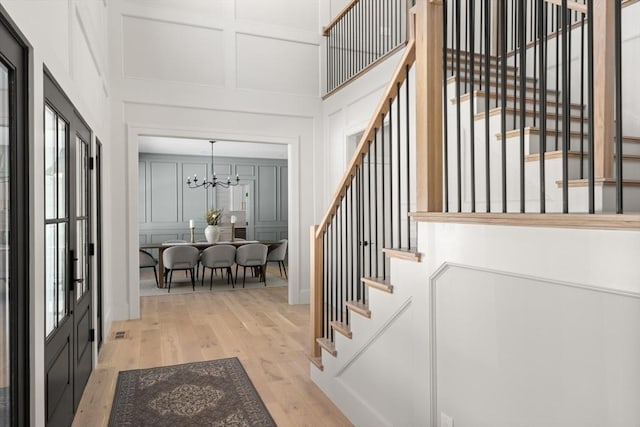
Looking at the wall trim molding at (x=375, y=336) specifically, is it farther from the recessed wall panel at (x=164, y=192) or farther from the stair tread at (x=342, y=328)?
the recessed wall panel at (x=164, y=192)

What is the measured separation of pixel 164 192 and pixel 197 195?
786 millimetres

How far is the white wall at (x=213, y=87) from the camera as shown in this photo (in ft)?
17.1

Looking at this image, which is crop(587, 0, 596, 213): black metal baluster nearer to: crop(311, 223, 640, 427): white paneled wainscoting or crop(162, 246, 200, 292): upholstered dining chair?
crop(311, 223, 640, 427): white paneled wainscoting

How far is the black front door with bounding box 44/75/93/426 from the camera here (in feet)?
7.20

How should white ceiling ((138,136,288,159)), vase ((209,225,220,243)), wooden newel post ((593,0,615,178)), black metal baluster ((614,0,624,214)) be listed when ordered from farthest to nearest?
white ceiling ((138,136,288,159)) → vase ((209,225,220,243)) → wooden newel post ((593,0,615,178)) → black metal baluster ((614,0,624,214))

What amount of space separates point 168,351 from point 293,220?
2.60m

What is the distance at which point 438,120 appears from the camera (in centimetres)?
205

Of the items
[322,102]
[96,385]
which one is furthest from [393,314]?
[322,102]

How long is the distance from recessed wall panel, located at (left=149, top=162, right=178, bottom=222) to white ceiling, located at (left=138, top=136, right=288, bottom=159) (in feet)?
1.36

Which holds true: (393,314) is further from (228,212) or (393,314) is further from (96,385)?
(228,212)

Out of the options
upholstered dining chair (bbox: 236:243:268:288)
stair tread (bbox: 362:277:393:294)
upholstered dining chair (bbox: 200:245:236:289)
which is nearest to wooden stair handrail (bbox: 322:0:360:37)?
upholstered dining chair (bbox: 236:243:268:288)

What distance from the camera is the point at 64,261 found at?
256 centimetres

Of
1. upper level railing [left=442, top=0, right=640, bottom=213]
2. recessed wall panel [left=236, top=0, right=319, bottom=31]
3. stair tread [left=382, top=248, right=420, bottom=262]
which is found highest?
recessed wall panel [left=236, top=0, right=319, bottom=31]

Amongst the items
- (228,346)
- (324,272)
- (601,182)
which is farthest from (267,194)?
(601,182)
